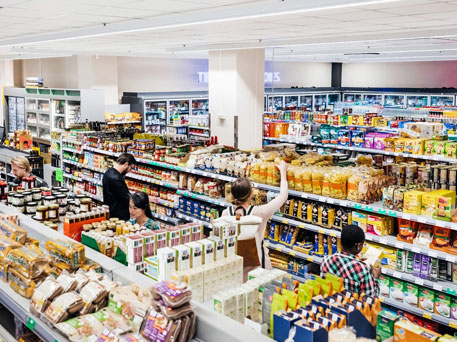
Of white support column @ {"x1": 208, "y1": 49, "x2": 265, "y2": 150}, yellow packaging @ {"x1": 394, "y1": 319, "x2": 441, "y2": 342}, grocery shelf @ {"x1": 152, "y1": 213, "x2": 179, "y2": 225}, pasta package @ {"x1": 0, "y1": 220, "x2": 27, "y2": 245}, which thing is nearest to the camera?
yellow packaging @ {"x1": 394, "y1": 319, "x2": 441, "y2": 342}

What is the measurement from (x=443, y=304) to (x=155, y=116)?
11868mm

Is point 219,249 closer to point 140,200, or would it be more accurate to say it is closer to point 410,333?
point 410,333

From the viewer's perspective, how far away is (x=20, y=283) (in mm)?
3344

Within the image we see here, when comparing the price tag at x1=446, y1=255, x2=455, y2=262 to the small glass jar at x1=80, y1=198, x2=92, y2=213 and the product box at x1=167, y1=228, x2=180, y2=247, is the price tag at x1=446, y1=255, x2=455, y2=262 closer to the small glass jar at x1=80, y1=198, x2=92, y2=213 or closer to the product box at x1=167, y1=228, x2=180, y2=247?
the product box at x1=167, y1=228, x2=180, y2=247

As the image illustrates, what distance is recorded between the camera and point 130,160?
6.37m

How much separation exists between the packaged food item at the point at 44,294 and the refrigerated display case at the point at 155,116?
1184 centimetres

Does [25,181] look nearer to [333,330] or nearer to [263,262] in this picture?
[263,262]

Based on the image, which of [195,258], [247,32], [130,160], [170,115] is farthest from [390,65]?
[195,258]

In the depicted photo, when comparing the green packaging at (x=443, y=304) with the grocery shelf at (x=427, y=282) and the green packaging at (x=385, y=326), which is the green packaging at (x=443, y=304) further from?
the green packaging at (x=385, y=326)

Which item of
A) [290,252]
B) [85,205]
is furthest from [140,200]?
[290,252]

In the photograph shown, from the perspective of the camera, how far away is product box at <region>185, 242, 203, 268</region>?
3.16 metres

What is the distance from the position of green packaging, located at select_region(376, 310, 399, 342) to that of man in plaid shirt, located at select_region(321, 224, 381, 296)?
883 mm

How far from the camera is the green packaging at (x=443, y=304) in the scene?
4.77 m

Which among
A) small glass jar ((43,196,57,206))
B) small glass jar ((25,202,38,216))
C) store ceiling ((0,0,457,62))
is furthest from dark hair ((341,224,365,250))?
small glass jar ((25,202,38,216))
